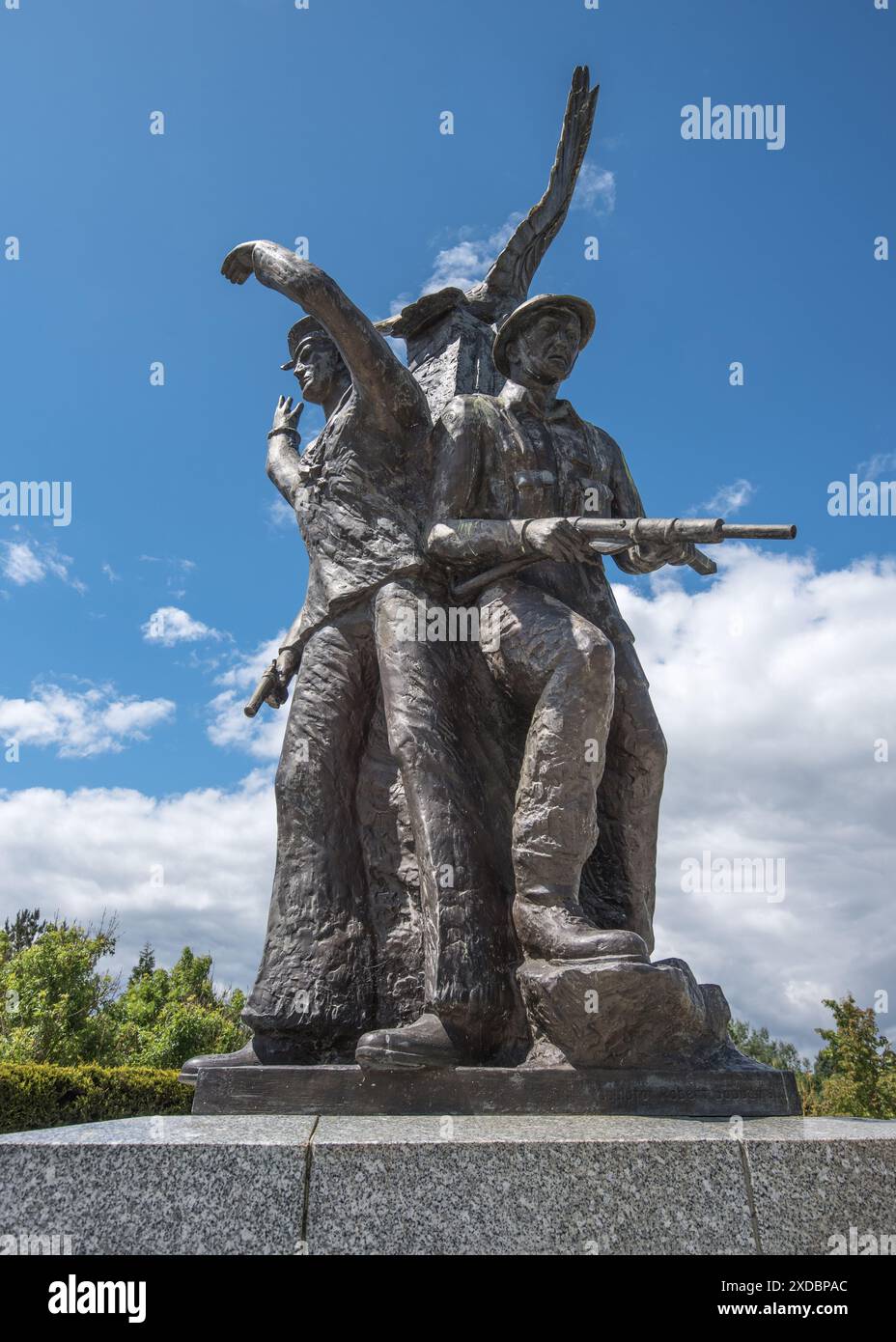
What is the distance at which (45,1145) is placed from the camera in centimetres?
303

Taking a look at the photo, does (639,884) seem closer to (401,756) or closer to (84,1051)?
(401,756)

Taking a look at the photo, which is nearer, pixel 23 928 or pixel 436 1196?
pixel 436 1196

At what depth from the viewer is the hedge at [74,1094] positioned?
571 inches

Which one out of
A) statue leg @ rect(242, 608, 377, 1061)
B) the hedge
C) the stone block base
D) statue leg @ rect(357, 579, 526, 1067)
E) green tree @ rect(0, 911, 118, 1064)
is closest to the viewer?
the stone block base

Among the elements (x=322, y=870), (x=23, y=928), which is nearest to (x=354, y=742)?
(x=322, y=870)

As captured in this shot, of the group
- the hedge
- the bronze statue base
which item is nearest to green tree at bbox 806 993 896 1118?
the hedge

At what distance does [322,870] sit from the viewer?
4.88m

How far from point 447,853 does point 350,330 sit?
9.00ft

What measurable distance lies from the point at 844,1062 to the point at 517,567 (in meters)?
15.7

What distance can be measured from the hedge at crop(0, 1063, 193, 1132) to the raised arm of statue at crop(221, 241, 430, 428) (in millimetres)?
11363

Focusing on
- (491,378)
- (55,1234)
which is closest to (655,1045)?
(55,1234)

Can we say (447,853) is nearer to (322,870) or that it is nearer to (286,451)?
(322,870)

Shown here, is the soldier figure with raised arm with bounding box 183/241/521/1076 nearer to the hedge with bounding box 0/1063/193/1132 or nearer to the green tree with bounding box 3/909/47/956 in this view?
the hedge with bounding box 0/1063/193/1132

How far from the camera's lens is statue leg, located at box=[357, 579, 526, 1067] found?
4070mm
